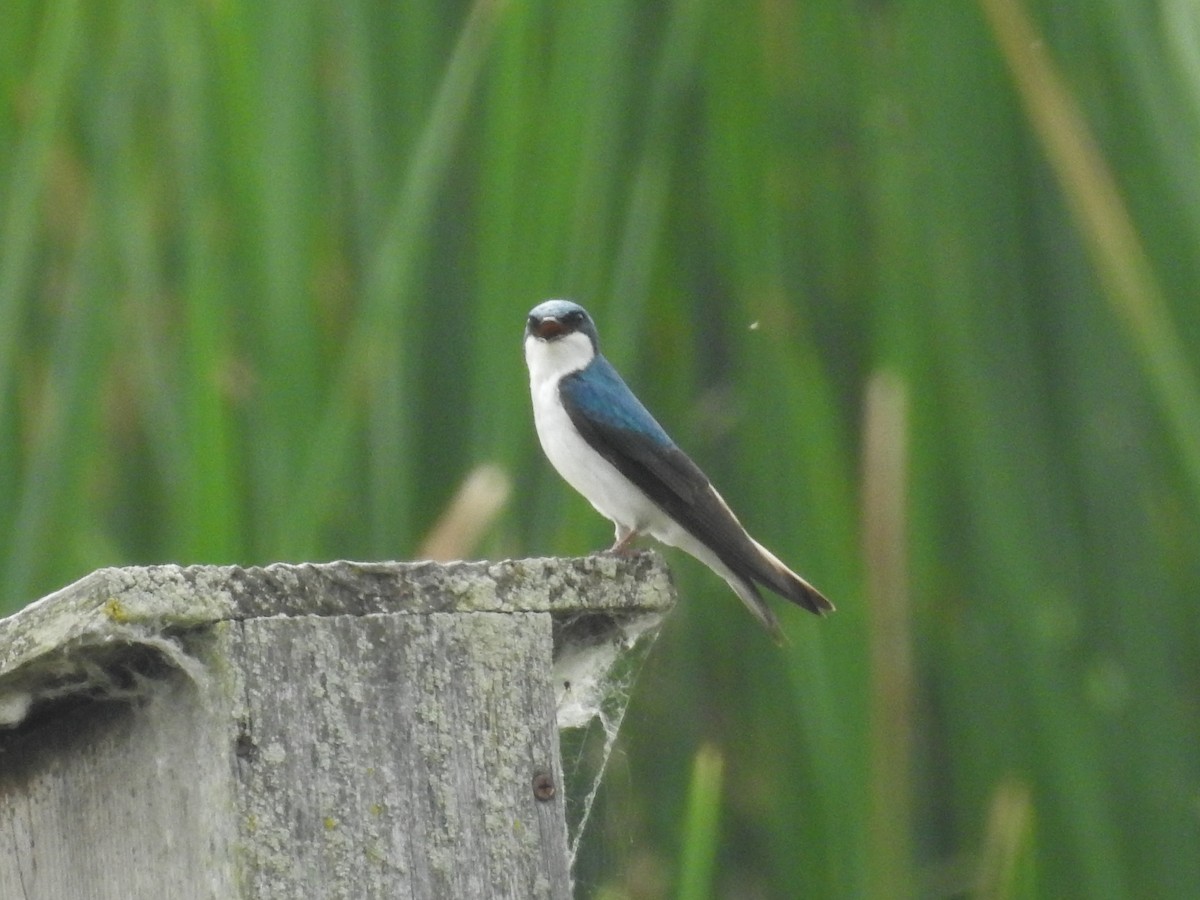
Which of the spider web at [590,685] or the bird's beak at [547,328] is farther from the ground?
the bird's beak at [547,328]

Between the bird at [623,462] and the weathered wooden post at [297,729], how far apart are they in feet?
2.18

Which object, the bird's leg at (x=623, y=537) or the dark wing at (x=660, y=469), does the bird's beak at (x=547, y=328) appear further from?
the bird's leg at (x=623, y=537)

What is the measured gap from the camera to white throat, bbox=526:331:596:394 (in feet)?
8.01

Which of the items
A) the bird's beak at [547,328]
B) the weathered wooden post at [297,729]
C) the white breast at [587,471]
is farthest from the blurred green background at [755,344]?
the weathered wooden post at [297,729]

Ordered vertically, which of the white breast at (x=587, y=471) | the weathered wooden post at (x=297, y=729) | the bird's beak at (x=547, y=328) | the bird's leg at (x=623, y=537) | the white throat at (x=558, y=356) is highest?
the bird's beak at (x=547, y=328)

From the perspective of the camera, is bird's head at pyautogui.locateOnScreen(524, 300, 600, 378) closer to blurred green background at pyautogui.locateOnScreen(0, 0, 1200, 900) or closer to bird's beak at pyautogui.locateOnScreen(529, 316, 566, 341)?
bird's beak at pyautogui.locateOnScreen(529, 316, 566, 341)

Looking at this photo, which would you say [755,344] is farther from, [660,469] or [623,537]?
[623,537]

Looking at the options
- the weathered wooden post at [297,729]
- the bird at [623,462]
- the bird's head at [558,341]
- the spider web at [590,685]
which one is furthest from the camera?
the bird's head at [558,341]

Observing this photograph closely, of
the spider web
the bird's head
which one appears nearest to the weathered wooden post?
the spider web

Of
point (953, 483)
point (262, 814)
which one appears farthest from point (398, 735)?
point (953, 483)

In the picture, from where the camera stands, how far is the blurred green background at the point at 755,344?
6.67 feet

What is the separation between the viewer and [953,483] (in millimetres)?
2285

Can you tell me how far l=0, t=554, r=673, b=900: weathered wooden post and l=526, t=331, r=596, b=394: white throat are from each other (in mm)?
1187

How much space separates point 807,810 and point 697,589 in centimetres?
33
